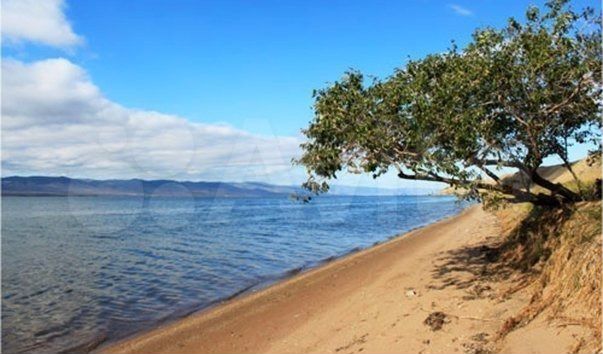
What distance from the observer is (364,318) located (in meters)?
13.4

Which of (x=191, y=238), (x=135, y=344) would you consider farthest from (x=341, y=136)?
(x=191, y=238)

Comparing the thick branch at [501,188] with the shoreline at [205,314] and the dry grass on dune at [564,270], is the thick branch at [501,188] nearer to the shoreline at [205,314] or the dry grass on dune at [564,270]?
the dry grass on dune at [564,270]

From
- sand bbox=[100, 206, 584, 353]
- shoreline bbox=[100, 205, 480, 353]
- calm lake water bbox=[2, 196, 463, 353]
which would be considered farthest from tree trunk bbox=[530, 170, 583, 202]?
calm lake water bbox=[2, 196, 463, 353]

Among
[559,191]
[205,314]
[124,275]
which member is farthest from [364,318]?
[124,275]

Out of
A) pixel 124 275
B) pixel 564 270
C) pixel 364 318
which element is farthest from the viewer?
pixel 124 275

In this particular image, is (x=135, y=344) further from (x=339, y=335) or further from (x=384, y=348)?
(x=384, y=348)

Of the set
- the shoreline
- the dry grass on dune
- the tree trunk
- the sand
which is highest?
the tree trunk

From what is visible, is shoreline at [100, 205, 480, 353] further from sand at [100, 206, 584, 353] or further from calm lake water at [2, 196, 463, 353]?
calm lake water at [2, 196, 463, 353]

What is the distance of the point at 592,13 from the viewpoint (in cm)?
1278

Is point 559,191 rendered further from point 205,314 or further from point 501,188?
point 205,314

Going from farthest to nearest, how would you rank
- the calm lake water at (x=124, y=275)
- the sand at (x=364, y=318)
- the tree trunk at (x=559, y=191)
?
the calm lake water at (x=124, y=275) < the tree trunk at (x=559, y=191) < the sand at (x=364, y=318)

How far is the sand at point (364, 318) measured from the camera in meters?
10.8

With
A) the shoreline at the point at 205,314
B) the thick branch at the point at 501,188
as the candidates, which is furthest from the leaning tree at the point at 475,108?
the shoreline at the point at 205,314

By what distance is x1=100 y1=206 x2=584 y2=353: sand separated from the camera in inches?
424
